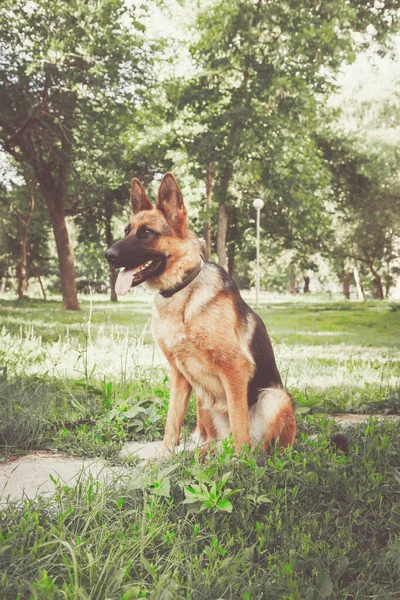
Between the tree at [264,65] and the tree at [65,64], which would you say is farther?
the tree at [264,65]

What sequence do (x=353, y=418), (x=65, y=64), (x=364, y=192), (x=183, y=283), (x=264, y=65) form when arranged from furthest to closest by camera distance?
(x=364, y=192), (x=264, y=65), (x=65, y=64), (x=353, y=418), (x=183, y=283)

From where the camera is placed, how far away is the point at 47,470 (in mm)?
3027

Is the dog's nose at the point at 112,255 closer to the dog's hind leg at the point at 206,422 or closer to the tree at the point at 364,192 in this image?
the dog's hind leg at the point at 206,422

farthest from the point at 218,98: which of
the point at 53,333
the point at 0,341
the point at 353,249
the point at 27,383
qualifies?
the point at 353,249

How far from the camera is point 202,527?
2.34 metres

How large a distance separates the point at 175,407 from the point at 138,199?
4.71ft

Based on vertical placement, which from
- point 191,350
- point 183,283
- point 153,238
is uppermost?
point 153,238

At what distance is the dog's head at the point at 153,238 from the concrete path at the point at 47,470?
1.09m

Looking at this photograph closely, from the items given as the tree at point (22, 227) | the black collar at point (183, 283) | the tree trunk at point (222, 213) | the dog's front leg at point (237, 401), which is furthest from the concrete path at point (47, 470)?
the tree at point (22, 227)

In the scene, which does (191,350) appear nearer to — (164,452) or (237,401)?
(237,401)

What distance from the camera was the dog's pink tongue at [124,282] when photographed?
10.5 ft

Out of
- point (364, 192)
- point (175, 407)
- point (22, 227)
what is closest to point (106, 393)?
point (175, 407)

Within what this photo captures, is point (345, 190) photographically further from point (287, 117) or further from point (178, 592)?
point (178, 592)

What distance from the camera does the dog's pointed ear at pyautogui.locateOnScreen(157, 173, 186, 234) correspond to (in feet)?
10.9
